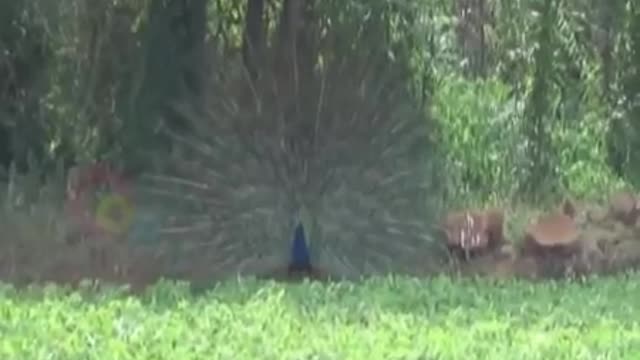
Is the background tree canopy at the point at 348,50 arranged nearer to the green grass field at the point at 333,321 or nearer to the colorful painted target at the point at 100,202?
the colorful painted target at the point at 100,202

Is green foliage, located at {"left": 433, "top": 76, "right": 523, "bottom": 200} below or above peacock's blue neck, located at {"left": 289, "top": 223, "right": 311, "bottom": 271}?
above

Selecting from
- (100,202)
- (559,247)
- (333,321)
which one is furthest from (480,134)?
(333,321)

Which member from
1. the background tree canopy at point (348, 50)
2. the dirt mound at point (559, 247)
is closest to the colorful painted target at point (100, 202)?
the background tree canopy at point (348, 50)

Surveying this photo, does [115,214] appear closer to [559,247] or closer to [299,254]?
[299,254]

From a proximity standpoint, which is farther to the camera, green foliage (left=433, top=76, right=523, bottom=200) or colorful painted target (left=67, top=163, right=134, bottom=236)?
green foliage (left=433, top=76, right=523, bottom=200)

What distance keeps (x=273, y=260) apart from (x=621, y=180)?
1.73 meters

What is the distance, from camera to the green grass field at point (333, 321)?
3848mm

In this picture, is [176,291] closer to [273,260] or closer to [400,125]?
[273,260]

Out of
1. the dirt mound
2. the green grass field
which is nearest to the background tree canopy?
the dirt mound

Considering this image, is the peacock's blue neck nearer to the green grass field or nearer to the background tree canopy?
the green grass field

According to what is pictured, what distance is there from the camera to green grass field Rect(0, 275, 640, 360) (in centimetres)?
385

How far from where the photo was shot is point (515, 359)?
3.78 m

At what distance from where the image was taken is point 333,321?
429cm

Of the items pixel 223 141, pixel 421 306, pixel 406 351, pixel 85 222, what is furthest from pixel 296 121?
pixel 406 351
